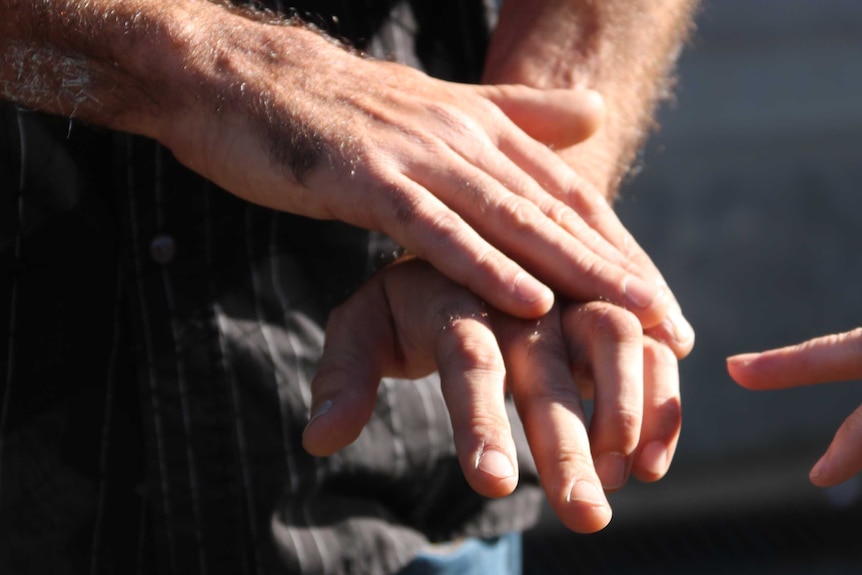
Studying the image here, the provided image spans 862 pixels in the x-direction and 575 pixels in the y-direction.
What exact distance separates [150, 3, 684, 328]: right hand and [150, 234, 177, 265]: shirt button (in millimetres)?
158

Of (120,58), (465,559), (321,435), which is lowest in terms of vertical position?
(465,559)

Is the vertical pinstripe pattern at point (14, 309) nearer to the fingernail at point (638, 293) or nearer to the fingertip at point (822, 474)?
the fingernail at point (638, 293)

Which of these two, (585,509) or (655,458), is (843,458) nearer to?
(655,458)

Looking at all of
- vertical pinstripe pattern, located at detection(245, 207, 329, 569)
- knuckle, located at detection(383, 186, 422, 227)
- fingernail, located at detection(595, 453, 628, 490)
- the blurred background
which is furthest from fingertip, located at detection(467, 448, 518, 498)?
the blurred background

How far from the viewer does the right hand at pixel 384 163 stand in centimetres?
104

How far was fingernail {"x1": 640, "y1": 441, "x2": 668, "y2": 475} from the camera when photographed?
3.37 feet

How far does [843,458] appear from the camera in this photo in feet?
3.36

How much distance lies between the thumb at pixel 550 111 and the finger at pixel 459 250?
24cm

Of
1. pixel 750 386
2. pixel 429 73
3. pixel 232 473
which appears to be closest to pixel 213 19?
pixel 429 73

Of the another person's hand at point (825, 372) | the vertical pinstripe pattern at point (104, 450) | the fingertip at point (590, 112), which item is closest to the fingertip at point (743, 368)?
the another person's hand at point (825, 372)

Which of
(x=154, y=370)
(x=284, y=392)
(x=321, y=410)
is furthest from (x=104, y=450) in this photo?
(x=321, y=410)

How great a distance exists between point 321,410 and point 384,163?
0.26 metres

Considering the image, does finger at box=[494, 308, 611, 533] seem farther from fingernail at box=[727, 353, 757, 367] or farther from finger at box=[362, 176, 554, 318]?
fingernail at box=[727, 353, 757, 367]

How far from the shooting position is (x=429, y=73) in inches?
56.9
